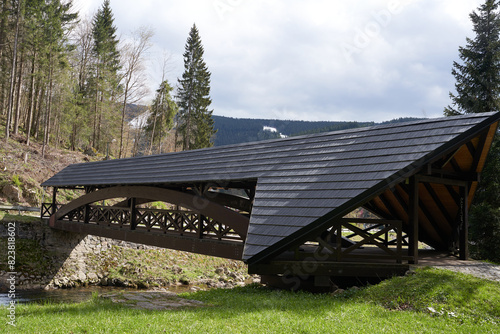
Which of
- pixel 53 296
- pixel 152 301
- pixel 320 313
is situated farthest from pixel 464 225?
pixel 53 296

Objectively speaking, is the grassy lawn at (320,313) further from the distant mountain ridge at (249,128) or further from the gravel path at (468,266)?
the distant mountain ridge at (249,128)

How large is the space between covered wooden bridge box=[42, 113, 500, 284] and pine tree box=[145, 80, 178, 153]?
21471 millimetres

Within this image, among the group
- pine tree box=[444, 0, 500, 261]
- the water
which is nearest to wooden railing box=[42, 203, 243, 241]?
the water

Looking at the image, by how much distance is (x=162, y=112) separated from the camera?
33.2m

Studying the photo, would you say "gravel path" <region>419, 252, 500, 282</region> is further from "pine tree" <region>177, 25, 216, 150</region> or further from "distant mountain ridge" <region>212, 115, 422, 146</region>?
"distant mountain ridge" <region>212, 115, 422, 146</region>

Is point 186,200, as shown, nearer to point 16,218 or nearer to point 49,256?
point 49,256

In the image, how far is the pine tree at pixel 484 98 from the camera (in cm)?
1306

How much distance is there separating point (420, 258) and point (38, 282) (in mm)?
12987

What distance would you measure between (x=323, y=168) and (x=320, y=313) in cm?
322

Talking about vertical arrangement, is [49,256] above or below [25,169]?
below

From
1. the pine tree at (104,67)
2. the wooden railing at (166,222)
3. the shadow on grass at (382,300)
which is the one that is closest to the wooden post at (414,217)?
the shadow on grass at (382,300)

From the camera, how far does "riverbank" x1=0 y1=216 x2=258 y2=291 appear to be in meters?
14.0

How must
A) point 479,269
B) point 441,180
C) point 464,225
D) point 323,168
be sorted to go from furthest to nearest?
point 464,225 < point 441,180 < point 323,168 < point 479,269

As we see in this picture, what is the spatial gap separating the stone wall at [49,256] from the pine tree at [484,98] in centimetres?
1457
